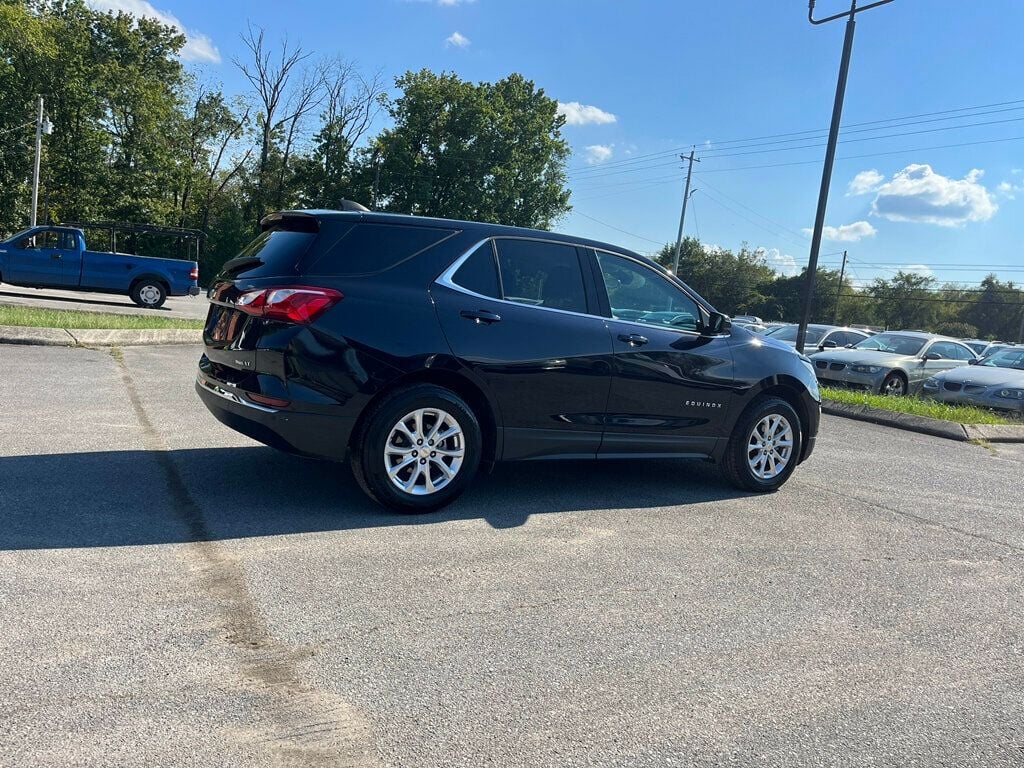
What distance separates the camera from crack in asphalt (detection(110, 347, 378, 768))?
7.83 feet

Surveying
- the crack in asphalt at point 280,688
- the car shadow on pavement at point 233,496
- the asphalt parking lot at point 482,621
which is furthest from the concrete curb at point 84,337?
the crack in asphalt at point 280,688

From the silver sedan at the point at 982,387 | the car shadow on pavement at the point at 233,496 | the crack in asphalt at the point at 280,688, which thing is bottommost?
the crack in asphalt at the point at 280,688

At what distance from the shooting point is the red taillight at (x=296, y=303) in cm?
440

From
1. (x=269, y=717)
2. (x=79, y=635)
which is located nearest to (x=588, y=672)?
(x=269, y=717)

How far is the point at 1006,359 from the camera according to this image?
51.6 feet

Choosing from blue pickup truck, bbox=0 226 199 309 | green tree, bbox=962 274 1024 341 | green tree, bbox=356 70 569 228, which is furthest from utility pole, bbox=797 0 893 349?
green tree, bbox=962 274 1024 341

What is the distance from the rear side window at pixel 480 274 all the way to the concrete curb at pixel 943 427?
26.0ft

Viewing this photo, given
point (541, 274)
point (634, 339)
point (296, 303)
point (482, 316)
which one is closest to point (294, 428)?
point (296, 303)

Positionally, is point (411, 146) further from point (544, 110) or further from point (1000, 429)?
point (1000, 429)

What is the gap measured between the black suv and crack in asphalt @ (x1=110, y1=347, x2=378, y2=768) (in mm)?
976

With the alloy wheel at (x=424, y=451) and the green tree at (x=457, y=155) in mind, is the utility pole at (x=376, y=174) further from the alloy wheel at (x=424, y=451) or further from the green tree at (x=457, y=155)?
the alloy wheel at (x=424, y=451)

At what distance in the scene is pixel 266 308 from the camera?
4453mm

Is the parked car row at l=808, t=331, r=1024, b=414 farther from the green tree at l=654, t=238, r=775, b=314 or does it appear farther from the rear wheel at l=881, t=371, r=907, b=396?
the green tree at l=654, t=238, r=775, b=314

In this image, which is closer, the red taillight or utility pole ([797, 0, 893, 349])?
the red taillight
